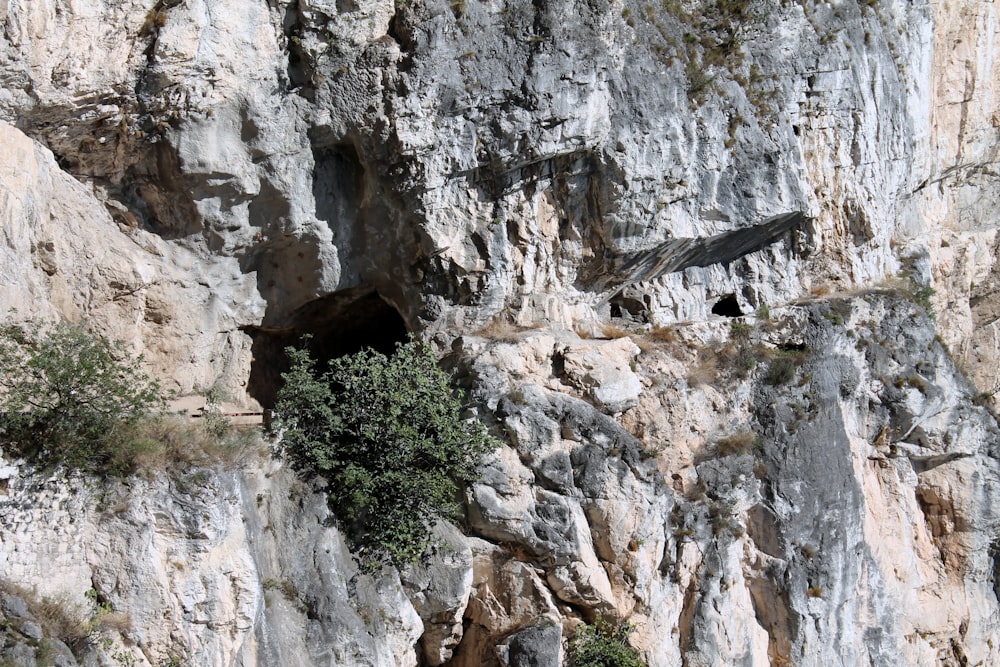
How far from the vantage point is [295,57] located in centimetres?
1105

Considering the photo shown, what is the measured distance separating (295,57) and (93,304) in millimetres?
3433

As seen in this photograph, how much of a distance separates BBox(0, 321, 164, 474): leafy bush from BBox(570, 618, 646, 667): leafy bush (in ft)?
16.5

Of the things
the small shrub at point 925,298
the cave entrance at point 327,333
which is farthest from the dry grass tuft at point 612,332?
the small shrub at point 925,298

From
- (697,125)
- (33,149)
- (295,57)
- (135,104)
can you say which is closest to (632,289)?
(697,125)

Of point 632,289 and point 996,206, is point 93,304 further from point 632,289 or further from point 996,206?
Result: point 996,206

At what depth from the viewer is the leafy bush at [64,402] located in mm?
8203

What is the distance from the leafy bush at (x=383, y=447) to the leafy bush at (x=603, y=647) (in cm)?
199

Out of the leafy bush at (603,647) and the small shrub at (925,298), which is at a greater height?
the small shrub at (925,298)

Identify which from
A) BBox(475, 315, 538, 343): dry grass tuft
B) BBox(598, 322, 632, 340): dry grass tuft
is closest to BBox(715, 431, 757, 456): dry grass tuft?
BBox(598, 322, 632, 340): dry grass tuft

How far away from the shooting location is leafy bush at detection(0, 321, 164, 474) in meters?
8.20

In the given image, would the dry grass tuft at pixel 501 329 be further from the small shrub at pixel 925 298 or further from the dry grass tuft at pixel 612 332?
the small shrub at pixel 925 298

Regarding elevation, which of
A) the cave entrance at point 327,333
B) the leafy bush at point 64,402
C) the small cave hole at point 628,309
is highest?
the small cave hole at point 628,309

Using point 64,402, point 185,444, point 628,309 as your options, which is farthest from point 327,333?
point 64,402

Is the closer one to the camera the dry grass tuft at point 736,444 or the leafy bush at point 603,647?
the leafy bush at point 603,647
